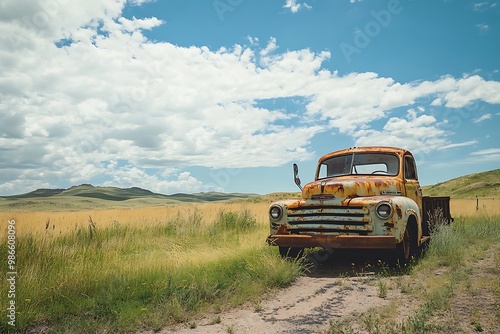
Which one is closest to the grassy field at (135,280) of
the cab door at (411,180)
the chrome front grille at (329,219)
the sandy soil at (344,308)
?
the sandy soil at (344,308)

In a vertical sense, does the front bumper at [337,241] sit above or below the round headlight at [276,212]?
below

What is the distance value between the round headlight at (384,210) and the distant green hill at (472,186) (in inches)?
1927

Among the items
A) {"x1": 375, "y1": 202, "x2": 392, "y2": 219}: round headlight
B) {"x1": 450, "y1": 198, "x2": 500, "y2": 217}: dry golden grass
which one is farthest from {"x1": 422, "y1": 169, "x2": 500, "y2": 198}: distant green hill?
{"x1": 375, "y1": 202, "x2": 392, "y2": 219}: round headlight

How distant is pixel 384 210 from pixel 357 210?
1.39 ft

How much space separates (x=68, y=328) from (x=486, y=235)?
10517 mm

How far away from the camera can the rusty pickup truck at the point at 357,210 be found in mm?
6043

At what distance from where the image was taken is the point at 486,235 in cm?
1027

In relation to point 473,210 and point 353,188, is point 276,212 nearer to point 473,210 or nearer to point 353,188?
point 353,188

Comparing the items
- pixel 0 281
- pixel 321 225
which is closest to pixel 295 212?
pixel 321 225

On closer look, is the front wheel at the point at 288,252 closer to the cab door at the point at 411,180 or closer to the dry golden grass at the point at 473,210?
the cab door at the point at 411,180

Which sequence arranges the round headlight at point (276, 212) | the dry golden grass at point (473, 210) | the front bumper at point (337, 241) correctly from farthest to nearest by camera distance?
the dry golden grass at point (473, 210) → the round headlight at point (276, 212) → the front bumper at point (337, 241)

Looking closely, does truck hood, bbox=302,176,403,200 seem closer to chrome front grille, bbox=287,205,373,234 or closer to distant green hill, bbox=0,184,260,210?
chrome front grille, bbox=287,205,373,234

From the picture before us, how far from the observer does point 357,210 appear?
620 cm

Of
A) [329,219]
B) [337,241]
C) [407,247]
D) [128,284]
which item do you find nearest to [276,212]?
[329,219]
